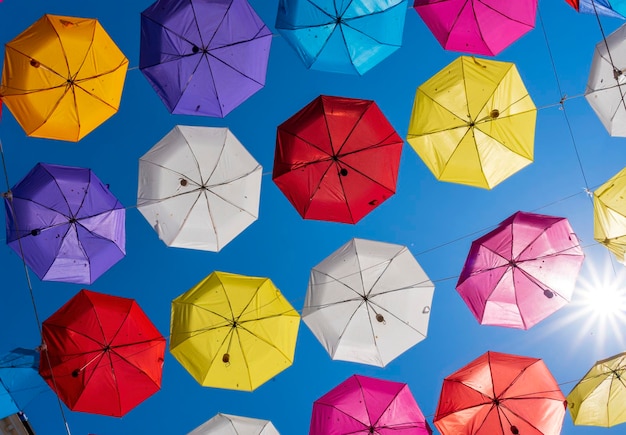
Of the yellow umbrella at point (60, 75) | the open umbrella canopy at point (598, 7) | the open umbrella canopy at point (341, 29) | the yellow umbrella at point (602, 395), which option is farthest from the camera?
the yellow umbrella at point (602, 395)

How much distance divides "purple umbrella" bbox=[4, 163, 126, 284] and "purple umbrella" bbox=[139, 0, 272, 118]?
220 cm

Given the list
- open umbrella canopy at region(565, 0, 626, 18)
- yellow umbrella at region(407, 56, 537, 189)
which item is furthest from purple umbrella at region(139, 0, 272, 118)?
open umbrella canopy at region(565, 0, 626, 18)

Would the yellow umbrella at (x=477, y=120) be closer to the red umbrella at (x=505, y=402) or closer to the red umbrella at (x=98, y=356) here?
the red umbrella at (x=505, y=402)

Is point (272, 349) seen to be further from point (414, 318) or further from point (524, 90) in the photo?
point (524, 90)

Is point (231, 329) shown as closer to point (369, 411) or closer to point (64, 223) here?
point (369, 411)

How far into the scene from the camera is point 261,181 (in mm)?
12539

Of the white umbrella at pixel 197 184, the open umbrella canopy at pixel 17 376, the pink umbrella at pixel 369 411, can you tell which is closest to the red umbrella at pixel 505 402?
the pink umbrella at pixel 369 411

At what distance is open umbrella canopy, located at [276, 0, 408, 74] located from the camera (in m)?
11.5

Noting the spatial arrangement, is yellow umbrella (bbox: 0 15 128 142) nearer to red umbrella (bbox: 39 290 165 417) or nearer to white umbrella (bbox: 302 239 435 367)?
red umbrella (bbox: 39 290 165 417)

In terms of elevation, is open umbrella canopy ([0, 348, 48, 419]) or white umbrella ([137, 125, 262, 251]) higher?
white umbrella ([137, 125, 262, 251])

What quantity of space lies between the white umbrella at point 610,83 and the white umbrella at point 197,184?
6.17 meters

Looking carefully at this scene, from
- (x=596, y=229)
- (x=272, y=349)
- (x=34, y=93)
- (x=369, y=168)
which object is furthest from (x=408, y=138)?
(x=34, y=93)

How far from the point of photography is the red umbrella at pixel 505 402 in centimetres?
1165

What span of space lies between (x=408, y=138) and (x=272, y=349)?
4.52 meters
